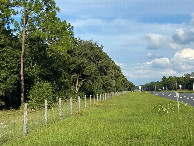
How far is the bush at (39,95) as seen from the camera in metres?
27.9

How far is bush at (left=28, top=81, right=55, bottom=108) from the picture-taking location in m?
27.9

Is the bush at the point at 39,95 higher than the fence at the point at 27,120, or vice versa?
the bush at the point at 39,95

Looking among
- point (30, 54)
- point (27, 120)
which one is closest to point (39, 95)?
point (30, 54)

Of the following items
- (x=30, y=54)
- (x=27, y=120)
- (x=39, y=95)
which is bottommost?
(x=27, y=120)

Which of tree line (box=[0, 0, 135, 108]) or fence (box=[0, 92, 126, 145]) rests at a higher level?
tree line (box=[0, 0, 135, 108])

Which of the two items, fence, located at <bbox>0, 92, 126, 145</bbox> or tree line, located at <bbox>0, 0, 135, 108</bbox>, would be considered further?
tree line, located at <bbox>0, 0, 135, 108</bbox>

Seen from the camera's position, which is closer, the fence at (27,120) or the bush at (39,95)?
the fence at (27,120)

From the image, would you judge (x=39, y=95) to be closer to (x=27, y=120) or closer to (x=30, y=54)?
(x=30, y=54)

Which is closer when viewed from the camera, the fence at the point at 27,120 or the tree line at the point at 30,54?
the fence at the point at 27,120

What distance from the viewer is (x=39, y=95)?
2825 centimetres

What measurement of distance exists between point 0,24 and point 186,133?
80.1 feet

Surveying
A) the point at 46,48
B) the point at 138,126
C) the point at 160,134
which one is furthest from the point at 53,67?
the point at 160,134

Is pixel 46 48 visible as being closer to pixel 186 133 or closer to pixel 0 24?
pixel 0 24

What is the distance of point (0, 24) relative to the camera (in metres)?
30.0
